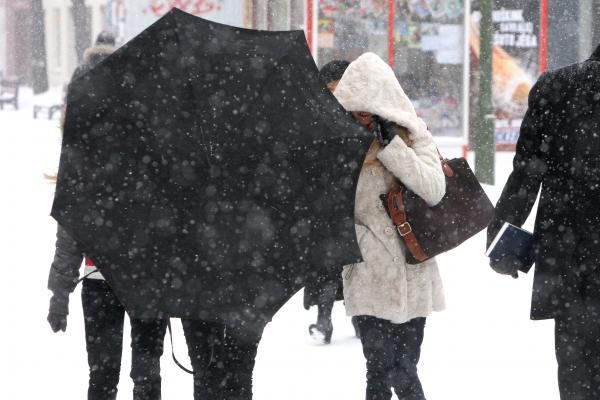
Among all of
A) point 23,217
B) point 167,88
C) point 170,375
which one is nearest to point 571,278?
point 167,88

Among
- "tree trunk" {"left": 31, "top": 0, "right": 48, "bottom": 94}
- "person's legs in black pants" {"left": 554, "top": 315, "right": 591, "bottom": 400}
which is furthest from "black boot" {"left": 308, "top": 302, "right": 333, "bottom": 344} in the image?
"tree trunk" {"left": 31, "top": 0, "right": 48, "bottom": 94}

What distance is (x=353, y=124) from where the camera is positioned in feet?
13.4

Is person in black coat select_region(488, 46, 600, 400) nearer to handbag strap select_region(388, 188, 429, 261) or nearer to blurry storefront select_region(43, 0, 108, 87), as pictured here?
handbag strap select_region(388, 188, 429, 261)

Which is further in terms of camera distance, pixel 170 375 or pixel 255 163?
pixel 170 375

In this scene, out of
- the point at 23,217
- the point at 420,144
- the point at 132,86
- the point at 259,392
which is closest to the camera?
the point at 132,86

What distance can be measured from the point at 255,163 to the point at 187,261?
39 cm

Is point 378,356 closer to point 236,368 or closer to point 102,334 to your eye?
point 236,368

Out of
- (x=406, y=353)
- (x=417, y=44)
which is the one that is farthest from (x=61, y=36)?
(x=406, y=353)

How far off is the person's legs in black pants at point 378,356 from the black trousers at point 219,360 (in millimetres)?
691

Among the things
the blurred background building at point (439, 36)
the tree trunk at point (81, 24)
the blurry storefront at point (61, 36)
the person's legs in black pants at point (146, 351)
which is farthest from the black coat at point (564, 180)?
the tree trunk at point (81, 24)

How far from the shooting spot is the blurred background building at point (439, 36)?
56.4 feet

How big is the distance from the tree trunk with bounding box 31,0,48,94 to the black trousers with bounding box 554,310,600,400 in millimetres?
40073

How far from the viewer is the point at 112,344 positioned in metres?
5.16

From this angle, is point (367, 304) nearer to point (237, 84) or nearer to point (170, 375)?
point (237, 84)
